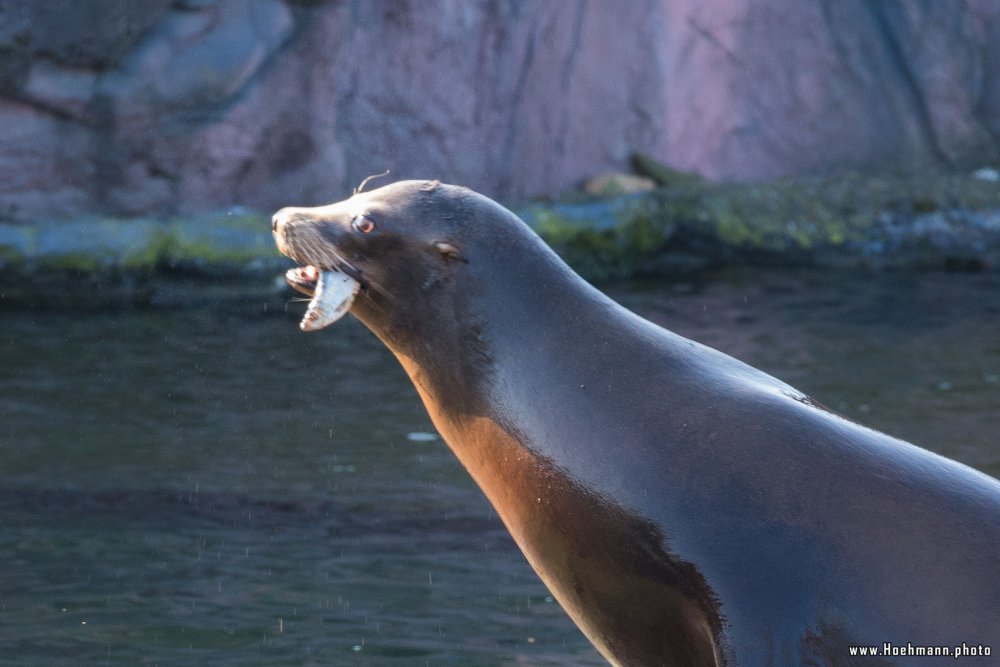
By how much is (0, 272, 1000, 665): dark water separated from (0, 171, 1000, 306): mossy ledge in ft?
1.48

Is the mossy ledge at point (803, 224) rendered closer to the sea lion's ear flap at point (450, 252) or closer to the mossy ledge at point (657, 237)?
the mossy ledge at point (657, 237)

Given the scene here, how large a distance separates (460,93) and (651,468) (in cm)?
976

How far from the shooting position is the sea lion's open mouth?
3438 mm

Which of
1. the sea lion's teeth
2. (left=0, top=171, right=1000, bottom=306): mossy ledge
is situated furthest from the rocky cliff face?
the sea lion's teeth

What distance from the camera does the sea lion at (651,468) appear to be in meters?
2.87

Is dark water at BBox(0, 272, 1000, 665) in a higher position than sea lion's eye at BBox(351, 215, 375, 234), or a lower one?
lower

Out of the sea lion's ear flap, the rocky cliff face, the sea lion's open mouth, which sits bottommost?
the rocky cliff face

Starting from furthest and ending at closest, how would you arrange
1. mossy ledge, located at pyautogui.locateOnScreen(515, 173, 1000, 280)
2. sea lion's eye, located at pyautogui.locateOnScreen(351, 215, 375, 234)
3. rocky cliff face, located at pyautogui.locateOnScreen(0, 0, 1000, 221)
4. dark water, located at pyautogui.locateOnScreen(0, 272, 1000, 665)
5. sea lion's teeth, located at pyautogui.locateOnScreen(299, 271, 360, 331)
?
mossy ledge, located at pyautogui.locateOnScreen(515, 173, 1000, 280)
rocky cliff face, located at pyautogui.locateOnScreen(0, 0, 1000, 221)
dark water, located at pyautogui.locateOnScreen(0, 272, 1000, 665)
sea lion's eye, located at pyautogui.locateOnScreen(351, 215, 375, 234)
sea lion's teeth, located at pyautogui.locateOnScreen(299, 271, 360, 331)

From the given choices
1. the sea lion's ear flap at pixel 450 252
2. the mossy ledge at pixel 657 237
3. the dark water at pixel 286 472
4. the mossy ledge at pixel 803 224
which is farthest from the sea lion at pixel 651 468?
the mossy ledge at pixel 803 224

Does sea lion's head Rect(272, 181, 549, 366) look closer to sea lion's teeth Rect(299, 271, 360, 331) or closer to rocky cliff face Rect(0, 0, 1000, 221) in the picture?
sea lion's teeth Rect(299, 271, 360, 331)

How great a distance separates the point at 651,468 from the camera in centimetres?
308

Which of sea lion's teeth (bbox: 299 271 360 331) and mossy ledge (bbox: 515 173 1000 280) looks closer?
sea lion's teeth (bbox: 299 271 360 331)

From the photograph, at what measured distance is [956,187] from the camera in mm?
13414

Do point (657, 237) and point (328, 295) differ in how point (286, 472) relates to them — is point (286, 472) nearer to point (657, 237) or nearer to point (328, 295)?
point (328, 295)
